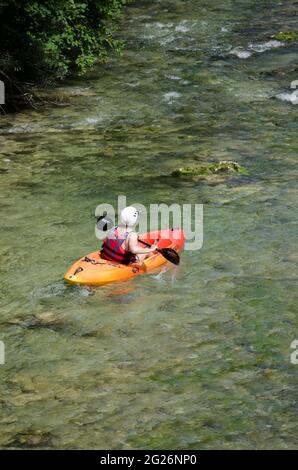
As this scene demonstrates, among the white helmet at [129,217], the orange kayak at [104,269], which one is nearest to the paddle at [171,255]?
the orange kayak at [104,269]

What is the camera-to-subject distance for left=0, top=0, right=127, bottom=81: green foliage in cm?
1709

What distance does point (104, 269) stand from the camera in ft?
35.3

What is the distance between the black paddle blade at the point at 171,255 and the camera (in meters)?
11.2

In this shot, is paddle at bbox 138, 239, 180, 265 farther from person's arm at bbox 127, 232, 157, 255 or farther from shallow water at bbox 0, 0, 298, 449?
person's arm at bbox 127, 232, 157, 255

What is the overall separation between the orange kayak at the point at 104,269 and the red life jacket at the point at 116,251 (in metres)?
0.08

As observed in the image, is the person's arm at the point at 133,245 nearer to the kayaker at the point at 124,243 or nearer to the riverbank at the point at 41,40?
the kayaker at the point at 124,243

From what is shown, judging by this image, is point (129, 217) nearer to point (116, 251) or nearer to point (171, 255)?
point (116, 251)

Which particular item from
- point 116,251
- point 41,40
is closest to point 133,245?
point 116,251

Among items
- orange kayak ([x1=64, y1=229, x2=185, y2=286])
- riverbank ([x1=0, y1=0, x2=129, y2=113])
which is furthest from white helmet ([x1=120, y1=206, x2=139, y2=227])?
riverbank ([x1=0, y1=0, x2=129, y2=113])

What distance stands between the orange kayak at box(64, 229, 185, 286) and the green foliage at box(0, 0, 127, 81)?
294 inches

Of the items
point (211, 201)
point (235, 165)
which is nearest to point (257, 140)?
point (235, 165)

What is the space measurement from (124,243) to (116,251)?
0.50 feet
